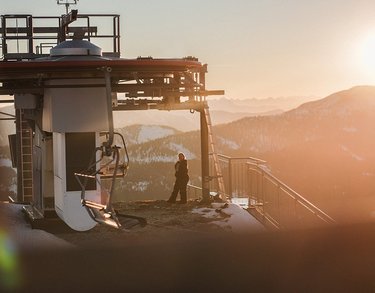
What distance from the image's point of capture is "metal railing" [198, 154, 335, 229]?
1694 centimetres

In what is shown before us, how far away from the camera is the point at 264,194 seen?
68.0 ft

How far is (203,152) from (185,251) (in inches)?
818

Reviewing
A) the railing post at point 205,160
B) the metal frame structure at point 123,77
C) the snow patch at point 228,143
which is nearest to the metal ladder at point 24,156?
the metal frame structure at point 123,77

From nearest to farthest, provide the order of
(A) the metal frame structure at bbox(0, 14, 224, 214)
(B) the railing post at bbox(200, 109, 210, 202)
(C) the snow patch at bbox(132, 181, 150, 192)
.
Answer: (A) the metal frame structure at bbox(0, 14, 224, 214), (B) the railing post at bbox(200, 109, 210, 202), (C) the snow patch at bbox(132, 181, 150, 192)

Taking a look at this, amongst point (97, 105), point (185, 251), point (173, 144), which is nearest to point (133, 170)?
point (173, 144)

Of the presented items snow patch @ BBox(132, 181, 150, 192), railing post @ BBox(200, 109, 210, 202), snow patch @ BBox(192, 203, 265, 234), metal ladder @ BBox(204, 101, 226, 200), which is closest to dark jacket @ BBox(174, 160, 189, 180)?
railing post @ BBox(200, 109, 210, 202)

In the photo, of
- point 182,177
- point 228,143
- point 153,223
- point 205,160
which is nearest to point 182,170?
point 182,177

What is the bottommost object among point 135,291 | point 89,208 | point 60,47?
point 89,208

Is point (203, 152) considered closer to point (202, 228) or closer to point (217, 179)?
point (217, 179)

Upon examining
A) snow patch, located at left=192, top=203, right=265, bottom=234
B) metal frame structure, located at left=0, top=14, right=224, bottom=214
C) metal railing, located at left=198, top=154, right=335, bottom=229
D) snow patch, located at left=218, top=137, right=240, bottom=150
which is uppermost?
metal frame structure, located at left=0, top=14, right=224, bottom=214

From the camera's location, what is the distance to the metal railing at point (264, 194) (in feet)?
55.6

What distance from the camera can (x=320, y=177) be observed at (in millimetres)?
147250

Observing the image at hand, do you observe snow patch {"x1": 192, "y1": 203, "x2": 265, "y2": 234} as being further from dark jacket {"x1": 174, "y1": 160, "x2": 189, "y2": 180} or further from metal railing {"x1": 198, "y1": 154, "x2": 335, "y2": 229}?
dark jacket {"x1": 174, "y1": 160, "x2": 189, "y2": 180}

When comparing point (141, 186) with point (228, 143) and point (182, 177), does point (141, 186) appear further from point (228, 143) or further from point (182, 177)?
point (182, 177)
